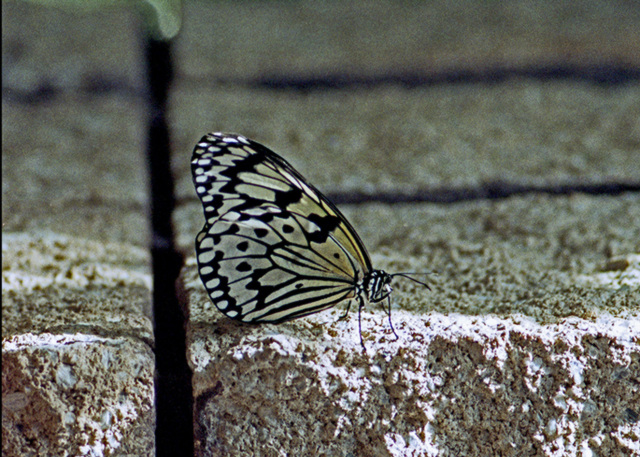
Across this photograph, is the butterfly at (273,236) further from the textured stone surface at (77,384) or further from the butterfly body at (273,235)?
the textured stone surface at (77,384)

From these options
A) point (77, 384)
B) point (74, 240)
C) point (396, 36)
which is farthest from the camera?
point (396, 36)

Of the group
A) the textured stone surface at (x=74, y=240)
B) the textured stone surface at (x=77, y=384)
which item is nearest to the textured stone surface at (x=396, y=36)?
the textured stone surface at (x=74, y=240)

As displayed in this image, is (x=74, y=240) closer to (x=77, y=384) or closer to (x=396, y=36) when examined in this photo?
(x=77, y=384)

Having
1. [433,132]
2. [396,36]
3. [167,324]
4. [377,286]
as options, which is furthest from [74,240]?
[396,36]

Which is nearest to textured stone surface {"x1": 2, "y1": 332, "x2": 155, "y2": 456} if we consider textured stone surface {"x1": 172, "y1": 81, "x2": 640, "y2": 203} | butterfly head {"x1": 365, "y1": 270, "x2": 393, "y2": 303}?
butterfly head {"x1": 365, "y1": 270, "x2": 393, "y2": 303}

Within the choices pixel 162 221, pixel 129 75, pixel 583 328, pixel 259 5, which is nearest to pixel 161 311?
pixel 162 221

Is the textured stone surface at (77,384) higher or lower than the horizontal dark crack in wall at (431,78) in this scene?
lower

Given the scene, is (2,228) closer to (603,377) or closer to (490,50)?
(603,377)
